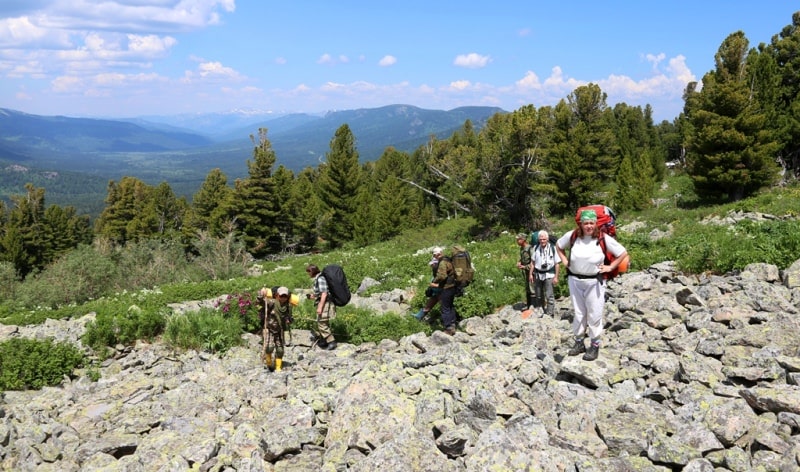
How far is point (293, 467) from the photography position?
5.53m

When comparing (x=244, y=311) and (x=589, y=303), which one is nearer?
(x=589, y=303)

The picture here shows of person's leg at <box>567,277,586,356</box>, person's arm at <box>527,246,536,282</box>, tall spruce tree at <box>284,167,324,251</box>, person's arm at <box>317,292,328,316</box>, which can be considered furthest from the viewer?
tall spruce tree at <box>284,167,324,251</box>

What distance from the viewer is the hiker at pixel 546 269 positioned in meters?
10.8

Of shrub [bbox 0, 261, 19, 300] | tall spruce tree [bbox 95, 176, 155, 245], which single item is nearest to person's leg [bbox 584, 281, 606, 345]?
shrub [bbox 0, 261, 19, 300]

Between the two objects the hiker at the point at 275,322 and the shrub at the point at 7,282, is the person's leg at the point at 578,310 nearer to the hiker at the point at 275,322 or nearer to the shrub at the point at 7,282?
the hiker at the point at 275,322

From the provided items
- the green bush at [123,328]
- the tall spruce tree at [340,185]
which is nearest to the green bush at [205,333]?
the green bush at [123,328]

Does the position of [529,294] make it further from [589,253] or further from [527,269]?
[589,253]

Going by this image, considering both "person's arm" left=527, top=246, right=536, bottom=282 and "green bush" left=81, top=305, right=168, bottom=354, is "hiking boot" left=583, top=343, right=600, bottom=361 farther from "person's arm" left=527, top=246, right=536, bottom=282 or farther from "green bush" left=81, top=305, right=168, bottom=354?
"green bush" left=81, top=305, right=168, bottom=354

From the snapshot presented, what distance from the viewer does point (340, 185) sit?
5322cm

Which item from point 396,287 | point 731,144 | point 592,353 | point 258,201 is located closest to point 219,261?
point 396,287

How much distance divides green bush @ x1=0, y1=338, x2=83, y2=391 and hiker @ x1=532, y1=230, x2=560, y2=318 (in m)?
10.3

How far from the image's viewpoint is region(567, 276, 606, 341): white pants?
7129mm

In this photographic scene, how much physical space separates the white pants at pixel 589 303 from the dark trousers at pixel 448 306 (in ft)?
12.3

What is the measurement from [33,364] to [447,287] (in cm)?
869
